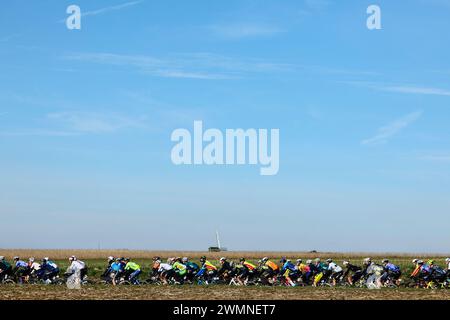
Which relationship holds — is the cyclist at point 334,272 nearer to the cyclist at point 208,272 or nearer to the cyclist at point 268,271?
the cyclist at point 268,271

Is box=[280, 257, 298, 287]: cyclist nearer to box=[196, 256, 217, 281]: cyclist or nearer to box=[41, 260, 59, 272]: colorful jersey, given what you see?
box=[196, 256, 217, 281]: cyclist

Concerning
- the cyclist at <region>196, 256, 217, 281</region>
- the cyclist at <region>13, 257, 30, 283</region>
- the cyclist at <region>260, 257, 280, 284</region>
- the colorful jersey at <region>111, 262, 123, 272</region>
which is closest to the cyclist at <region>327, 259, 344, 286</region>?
the cyclist at <region>260, 257, 280, 284</region>

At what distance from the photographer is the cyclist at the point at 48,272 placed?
1922 inches

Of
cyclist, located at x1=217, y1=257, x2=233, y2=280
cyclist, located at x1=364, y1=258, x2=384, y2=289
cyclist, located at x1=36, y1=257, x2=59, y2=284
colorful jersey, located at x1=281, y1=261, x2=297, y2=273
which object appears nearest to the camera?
cyclist, located at x1=364, y1=258, x2=384, y2=289

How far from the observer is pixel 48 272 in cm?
4903

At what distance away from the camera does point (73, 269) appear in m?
43.3

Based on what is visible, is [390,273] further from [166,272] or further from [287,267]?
[166,272]

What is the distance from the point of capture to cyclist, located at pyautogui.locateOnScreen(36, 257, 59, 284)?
160 ft

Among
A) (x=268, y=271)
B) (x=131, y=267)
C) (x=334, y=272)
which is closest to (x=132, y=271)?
(x=131, y=267)
